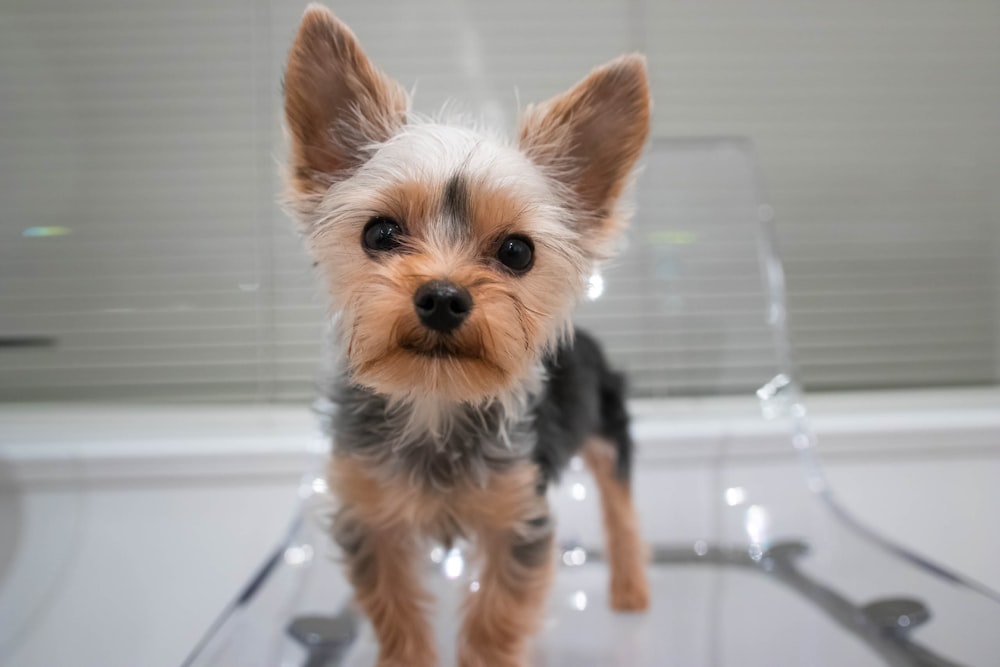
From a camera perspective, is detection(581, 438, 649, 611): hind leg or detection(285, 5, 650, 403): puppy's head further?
detection(581, 438, 649, 611): hind leg

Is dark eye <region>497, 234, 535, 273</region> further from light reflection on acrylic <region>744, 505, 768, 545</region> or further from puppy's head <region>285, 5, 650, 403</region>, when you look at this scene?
light reflection on acrylic <region>744, 505, 768, 545</region>

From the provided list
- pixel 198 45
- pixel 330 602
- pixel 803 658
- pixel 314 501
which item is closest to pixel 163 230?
pixel 198 45

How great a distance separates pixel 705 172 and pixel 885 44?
77cm

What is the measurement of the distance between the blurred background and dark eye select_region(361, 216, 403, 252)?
1.83 ft

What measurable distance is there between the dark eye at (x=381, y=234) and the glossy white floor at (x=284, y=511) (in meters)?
0.71

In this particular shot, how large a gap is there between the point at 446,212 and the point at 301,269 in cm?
57

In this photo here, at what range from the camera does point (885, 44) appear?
2197 mm

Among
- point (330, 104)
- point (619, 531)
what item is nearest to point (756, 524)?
point (619, 531)

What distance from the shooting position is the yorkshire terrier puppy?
2.81ft

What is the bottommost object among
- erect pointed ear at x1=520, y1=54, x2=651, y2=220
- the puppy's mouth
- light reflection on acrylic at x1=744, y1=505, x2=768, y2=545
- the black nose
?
light reflection on acrylic at x1=744, y1=505, x2=768, y2=545

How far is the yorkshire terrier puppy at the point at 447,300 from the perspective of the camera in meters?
0.86

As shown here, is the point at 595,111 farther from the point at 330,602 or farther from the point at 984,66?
the point at 984,66

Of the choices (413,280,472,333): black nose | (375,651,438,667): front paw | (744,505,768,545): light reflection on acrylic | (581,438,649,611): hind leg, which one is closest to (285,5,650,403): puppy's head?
(413,280,472,333): black nose

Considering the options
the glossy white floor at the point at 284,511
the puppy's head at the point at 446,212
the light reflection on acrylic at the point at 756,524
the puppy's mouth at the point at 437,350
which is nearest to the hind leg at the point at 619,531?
the glossy white floor at the point at 284,511
